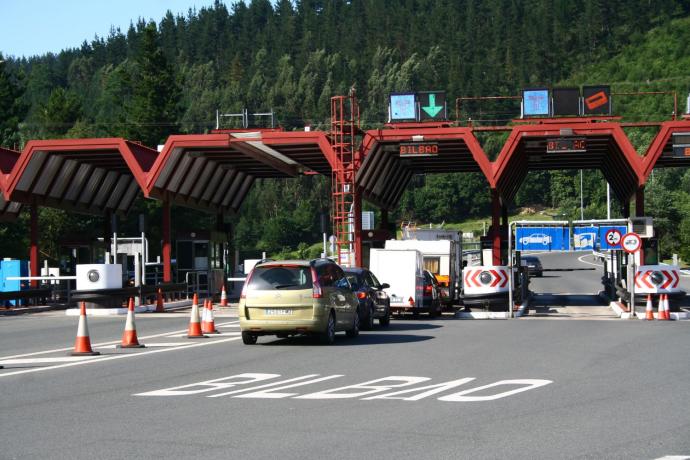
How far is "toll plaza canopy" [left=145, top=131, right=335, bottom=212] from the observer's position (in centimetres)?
3959

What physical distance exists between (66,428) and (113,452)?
163cm

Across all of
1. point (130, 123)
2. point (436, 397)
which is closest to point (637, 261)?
point (436, 397)

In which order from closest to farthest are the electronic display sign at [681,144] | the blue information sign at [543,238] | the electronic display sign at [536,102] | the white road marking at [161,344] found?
the white road marking at [161,344] < the blue information sign at [543,238] < the electronic display sign at [681,144] < the electronic display sign at [536,102]

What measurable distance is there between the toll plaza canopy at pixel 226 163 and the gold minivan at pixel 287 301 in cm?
1836

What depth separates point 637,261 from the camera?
116 ft

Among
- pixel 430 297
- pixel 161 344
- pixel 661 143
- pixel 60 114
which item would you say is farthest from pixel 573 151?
pixel 60 114

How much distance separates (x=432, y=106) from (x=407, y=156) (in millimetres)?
2150

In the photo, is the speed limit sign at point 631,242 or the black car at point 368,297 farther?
the speed limit sign at point 631,242

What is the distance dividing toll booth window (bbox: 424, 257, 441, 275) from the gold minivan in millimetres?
17380

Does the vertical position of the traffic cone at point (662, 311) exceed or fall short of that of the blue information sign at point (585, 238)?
it falls short

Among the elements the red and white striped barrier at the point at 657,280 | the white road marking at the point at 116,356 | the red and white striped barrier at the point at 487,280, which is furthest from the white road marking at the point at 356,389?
the red and white striped barrier at the point at 657,280

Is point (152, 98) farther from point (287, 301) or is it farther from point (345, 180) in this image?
point (287, 301)

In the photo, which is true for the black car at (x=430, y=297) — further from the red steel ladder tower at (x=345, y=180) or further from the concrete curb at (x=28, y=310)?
the concrete curb at (x=28, y=310)

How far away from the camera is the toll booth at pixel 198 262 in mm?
47250
